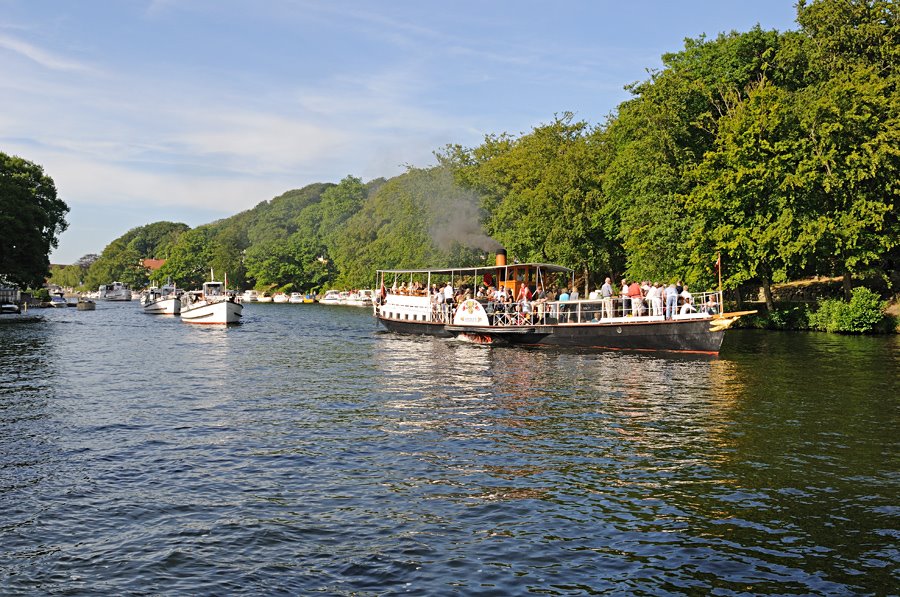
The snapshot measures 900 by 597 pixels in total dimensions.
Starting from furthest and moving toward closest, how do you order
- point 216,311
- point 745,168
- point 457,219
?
point 457,219, point 216,311, point 745,168

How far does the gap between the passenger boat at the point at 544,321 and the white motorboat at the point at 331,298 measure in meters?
101

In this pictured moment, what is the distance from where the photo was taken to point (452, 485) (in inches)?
570

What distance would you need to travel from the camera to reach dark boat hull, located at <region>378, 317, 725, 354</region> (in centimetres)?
3816

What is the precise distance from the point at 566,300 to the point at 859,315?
19986mm

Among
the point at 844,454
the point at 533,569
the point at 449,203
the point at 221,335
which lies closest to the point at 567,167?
the point at 449,203

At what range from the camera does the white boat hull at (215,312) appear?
7075 centimetres

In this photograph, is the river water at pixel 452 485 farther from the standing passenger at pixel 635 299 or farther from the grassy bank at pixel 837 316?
the grassy bank at pixel 837 316

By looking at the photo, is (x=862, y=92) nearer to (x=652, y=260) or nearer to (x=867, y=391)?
(x=652, y=260)

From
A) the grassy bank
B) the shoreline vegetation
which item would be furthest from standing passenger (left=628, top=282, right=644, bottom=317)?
the grassy bank

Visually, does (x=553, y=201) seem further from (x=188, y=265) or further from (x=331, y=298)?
(x=188, y=265)

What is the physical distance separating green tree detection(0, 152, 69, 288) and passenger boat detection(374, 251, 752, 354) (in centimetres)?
4829

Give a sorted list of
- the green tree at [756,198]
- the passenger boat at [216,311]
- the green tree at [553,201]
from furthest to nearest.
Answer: the green tree at [553,201]
the passenger boat at [216,311]
the green tree at [756,198]

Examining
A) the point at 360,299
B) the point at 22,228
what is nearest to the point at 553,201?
the point at 22,228

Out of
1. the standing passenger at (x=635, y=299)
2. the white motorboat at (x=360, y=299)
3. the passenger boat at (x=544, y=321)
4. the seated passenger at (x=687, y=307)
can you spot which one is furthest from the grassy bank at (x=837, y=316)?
the white motorboat at (x=360, y=299)
